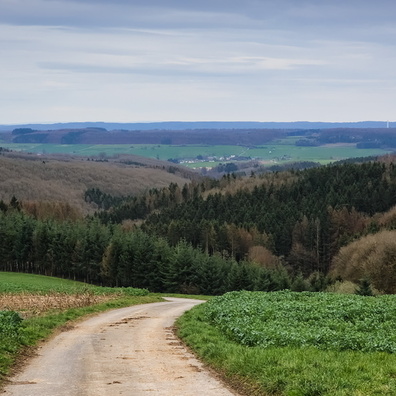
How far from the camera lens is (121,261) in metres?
109

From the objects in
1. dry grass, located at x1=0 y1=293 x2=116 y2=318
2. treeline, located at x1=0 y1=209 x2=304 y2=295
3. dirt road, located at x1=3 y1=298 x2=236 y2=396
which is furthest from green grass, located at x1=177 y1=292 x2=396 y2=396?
treeline, located at x1=0 y1=209 x2=304 y2=295

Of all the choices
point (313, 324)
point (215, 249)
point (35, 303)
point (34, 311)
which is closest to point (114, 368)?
point (313, 324)

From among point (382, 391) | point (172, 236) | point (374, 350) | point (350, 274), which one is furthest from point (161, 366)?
point (172, 236)

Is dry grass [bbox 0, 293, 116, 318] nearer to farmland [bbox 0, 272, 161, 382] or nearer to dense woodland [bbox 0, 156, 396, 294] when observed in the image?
farmland [bbox 0, 272, 161, 382]

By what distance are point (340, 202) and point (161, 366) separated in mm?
181052

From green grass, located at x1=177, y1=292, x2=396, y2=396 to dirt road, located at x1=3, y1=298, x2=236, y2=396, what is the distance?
83 cm

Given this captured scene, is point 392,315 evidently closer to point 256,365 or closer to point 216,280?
point 256,365

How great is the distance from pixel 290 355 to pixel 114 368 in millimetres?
5279

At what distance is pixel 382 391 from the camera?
1398cm

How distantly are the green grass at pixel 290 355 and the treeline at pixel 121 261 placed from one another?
58.8m

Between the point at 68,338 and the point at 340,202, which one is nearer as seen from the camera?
the point at 68,338

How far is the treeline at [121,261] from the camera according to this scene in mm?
100500

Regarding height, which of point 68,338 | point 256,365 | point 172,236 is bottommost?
point 172,236

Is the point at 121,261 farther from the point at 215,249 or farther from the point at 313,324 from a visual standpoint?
the point at 313,324
